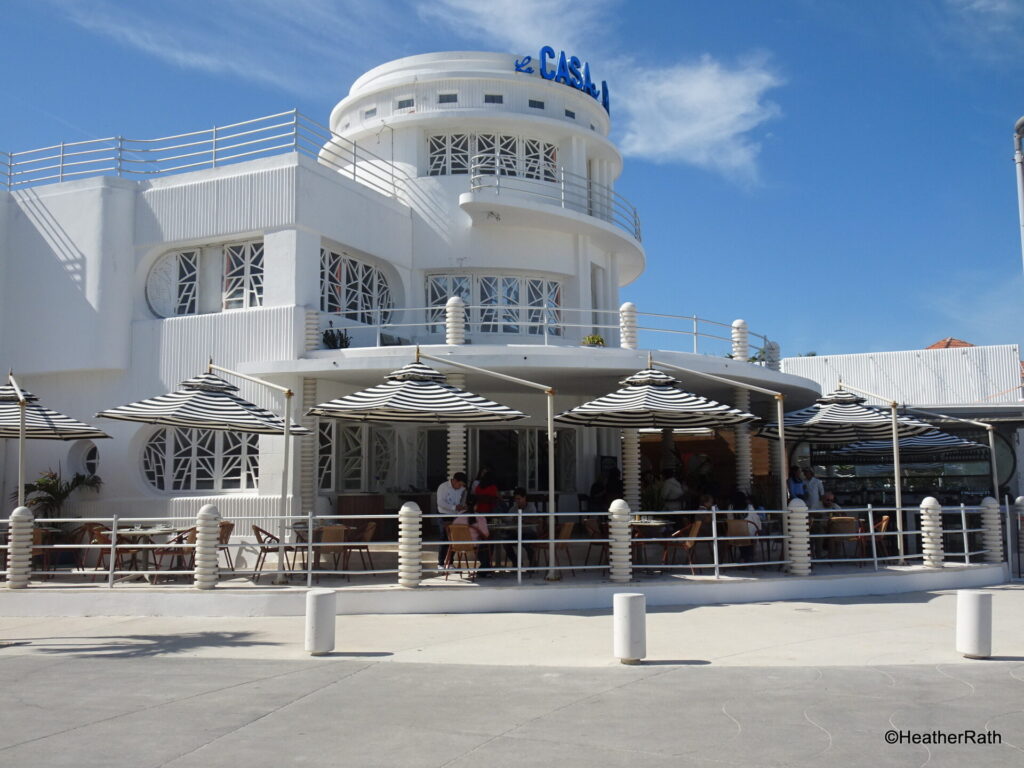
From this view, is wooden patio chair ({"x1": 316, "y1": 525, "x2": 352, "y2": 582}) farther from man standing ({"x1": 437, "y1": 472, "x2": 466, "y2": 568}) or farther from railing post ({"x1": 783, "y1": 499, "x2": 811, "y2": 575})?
railing post ({"x1": 783, "y1": 499, "x2": 811, "y2": 575})

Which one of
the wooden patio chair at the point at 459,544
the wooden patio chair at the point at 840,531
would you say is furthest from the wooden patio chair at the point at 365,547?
the wooden patio chair at the point at 840,531

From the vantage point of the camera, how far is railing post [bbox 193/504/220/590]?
12898 millimetres

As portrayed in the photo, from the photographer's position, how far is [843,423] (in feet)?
55.5

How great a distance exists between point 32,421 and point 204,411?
3224mm

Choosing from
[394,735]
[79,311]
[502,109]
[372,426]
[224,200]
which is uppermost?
[502,109]

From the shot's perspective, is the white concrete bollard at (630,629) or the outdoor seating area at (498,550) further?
the outdoor seating area at (498,550)

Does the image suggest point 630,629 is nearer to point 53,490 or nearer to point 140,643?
point 140,643

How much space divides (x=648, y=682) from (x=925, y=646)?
11.6ft

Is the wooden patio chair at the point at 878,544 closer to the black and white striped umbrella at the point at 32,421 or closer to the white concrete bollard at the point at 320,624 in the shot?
the white concrete bollard at the point at 320,624

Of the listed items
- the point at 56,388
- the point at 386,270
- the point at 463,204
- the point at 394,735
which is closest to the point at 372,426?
the point at 386,270

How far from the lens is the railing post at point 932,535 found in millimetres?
15125

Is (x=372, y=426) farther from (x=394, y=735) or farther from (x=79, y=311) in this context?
(x=394, y=735)

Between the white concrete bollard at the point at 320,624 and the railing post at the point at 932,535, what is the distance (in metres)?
9.97

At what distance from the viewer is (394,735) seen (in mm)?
6586
